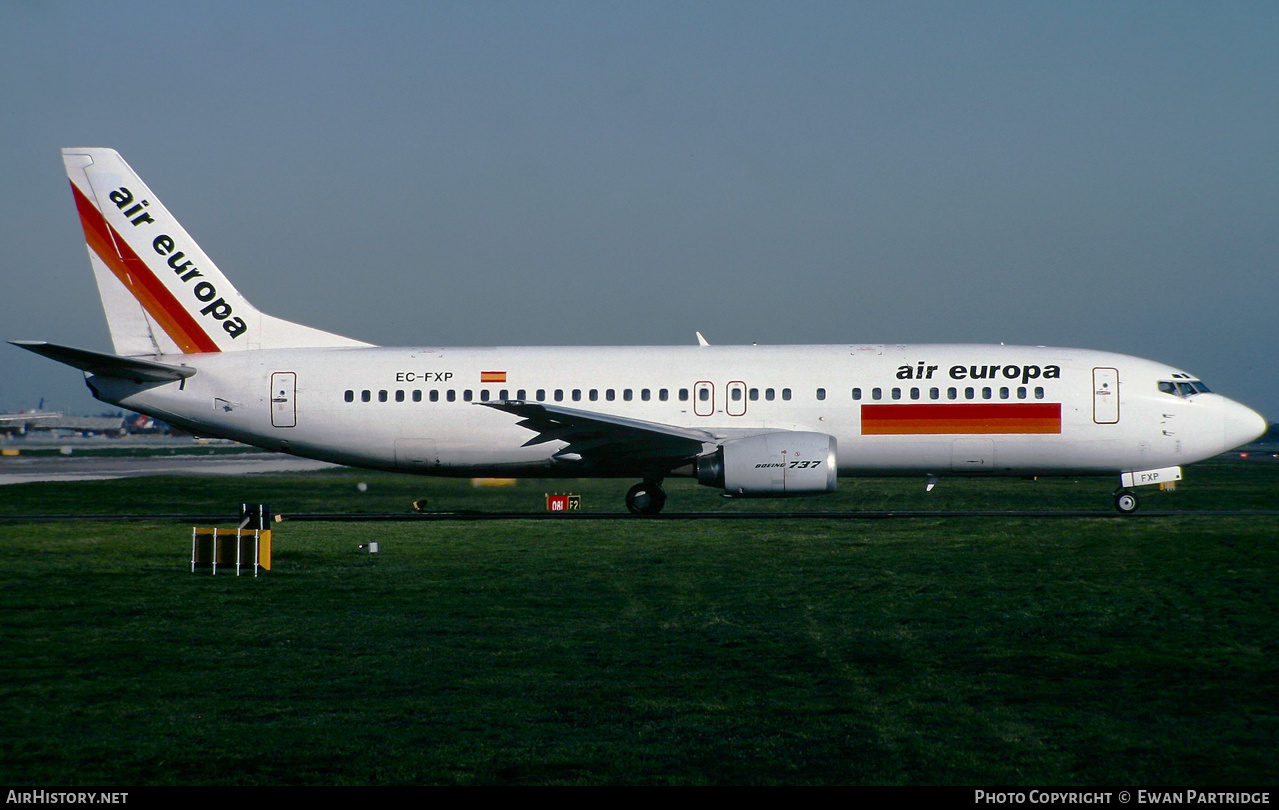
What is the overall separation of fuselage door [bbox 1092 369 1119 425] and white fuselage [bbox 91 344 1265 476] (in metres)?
0.03

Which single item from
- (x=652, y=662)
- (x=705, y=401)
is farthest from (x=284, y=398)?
(x=652, y=662)

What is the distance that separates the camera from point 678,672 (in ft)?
34.7

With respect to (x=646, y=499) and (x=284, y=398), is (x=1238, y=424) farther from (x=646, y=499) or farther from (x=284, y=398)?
(x=284, y=398)

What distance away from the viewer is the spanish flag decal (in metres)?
27.1

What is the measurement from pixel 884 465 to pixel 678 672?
17989 mm

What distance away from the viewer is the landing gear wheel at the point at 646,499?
28562mm

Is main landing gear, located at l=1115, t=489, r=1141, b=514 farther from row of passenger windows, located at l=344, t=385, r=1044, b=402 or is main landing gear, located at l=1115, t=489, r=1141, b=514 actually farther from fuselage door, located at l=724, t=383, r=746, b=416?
fuselage door, located at l=724, t=383, r=746, b=416

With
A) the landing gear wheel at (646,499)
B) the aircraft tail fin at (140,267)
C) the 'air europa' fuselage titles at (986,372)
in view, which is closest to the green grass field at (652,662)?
the 'air europa' fuselage titles at (986,372)

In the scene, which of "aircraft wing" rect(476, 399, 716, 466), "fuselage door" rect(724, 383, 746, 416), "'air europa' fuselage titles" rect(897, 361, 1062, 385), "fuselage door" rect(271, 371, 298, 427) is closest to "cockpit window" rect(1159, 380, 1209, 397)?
"'air europa' fuselage titles" rect(897, 361, 1062, 385)

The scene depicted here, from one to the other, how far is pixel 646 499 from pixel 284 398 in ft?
30.9

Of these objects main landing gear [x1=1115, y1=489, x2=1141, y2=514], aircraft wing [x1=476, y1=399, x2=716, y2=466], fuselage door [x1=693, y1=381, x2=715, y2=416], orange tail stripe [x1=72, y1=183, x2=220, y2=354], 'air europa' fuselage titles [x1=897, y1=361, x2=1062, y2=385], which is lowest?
main landing gear [x1=1115, y1=489, x2=1141, y2=514]

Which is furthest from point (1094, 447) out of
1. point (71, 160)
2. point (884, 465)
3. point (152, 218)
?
point (71, 160)

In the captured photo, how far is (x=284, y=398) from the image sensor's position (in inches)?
1128

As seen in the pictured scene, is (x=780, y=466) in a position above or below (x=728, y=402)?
below
